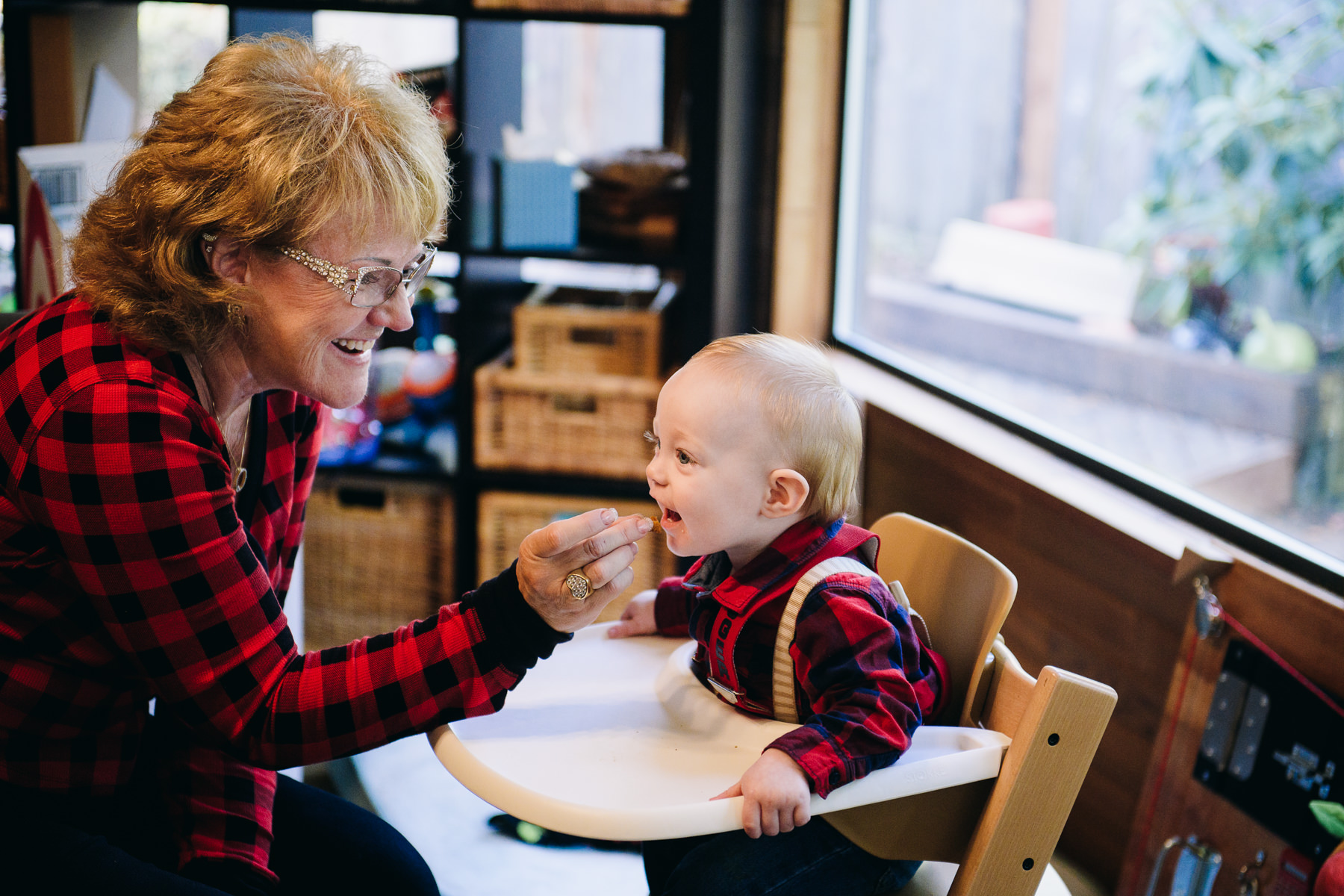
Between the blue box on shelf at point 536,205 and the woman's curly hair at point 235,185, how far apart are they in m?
1.37

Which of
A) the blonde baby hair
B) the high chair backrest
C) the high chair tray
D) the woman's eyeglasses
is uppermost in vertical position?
the woman's eyeglasses

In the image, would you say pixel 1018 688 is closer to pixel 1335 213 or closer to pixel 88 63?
pixel 1335 213

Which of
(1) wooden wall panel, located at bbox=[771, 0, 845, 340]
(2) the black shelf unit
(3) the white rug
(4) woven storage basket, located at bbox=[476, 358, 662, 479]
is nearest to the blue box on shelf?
(2) the black shelf unit

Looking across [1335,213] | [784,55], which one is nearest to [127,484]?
[1335,213]

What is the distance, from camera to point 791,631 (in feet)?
3.79

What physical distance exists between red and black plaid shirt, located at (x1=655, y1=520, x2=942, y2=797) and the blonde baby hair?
51mm

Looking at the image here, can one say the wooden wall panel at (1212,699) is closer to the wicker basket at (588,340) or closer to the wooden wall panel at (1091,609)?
the wooden wall panel at (1091,609)

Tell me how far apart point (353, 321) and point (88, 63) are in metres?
1.76

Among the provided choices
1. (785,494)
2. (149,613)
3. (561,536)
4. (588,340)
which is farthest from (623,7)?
(149,613)

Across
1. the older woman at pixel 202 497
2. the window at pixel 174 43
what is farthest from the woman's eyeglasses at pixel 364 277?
the window at pixel 174 43

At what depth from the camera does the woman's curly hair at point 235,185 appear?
1.11 metres

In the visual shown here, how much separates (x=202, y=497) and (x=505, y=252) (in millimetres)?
1597

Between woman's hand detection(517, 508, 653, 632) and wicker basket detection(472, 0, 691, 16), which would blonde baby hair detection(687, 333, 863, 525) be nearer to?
woman's hand detection(517, 508, 653, 632)

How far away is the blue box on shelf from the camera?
2564mm
